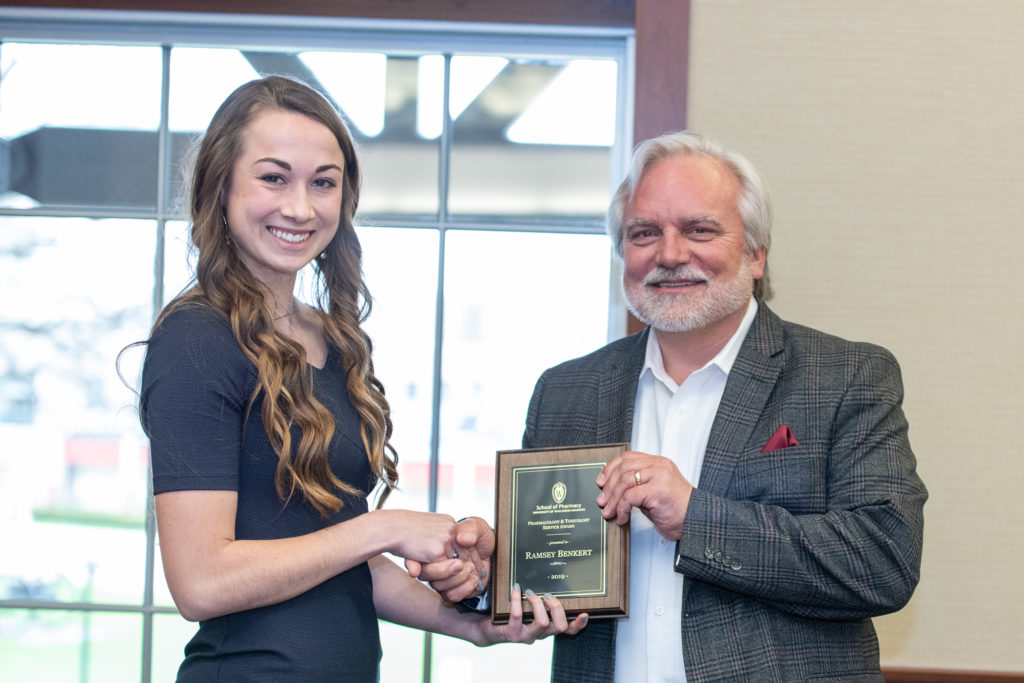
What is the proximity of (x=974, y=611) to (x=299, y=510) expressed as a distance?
1877 millimetres

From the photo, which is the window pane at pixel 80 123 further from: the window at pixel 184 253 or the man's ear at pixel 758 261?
the man's ear at pixel 758 261

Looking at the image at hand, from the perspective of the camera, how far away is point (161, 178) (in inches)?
111

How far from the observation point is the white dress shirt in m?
1.87

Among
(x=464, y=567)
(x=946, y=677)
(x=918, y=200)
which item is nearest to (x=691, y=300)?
(x=464, y=567)

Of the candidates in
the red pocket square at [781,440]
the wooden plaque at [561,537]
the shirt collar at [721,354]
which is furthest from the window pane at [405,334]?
the red pocket square at [781,440]

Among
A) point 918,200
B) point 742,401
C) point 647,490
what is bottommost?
point 647,490

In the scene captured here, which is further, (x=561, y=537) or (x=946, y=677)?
(x=946, y=677)

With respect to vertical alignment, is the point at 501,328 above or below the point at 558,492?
above

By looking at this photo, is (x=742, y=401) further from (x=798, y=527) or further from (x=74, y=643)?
(x=74, y=643)

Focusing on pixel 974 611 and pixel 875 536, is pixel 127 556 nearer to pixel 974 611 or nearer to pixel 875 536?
pixel 875 536

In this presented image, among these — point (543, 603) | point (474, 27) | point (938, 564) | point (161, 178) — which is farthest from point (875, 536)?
point (161, 178)

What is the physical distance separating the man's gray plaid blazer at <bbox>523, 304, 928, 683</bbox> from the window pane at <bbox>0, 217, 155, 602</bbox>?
1491mm

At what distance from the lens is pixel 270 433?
1.61 meters

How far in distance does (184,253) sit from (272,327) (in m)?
1.26
